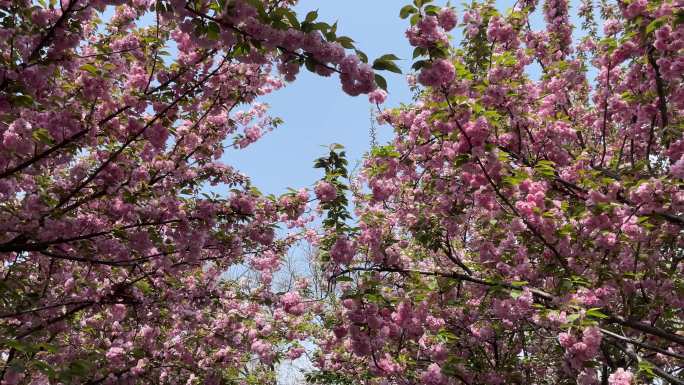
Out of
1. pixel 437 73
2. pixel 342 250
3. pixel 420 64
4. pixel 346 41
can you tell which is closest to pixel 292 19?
pixel 346 41

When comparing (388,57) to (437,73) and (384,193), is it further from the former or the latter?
(384,193)

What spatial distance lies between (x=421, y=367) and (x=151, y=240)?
4.54m

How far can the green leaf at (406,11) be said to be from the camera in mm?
3727

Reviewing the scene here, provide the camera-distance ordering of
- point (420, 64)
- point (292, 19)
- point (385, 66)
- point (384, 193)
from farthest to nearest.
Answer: point (384, 193) < point (420, 64) < point (385, 66) < point (292, 19)

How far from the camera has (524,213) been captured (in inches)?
203

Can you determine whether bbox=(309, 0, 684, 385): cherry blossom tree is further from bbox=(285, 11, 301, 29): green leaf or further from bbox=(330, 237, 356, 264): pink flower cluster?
bbox=(285, 11, 301, 29): green leaf

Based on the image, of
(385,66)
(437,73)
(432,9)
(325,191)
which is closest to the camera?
(385,66)

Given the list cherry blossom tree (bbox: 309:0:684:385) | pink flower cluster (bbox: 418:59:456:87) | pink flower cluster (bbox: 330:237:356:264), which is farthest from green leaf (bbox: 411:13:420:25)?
pink flower cluster (bbox: 330:237:356:264)

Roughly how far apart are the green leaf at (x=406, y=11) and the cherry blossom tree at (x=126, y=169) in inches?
29.8

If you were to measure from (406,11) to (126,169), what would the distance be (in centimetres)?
327

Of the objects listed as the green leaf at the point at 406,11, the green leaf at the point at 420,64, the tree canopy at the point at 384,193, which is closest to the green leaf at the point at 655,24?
the tree canopy at the point at 384,193

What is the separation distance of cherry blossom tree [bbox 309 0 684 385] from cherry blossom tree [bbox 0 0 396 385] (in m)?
1.22

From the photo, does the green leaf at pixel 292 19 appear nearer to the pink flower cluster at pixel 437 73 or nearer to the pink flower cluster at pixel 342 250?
the pink flower cluster at pixel 437 73

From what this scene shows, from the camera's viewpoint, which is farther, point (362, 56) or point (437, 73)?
point (437, 73)
